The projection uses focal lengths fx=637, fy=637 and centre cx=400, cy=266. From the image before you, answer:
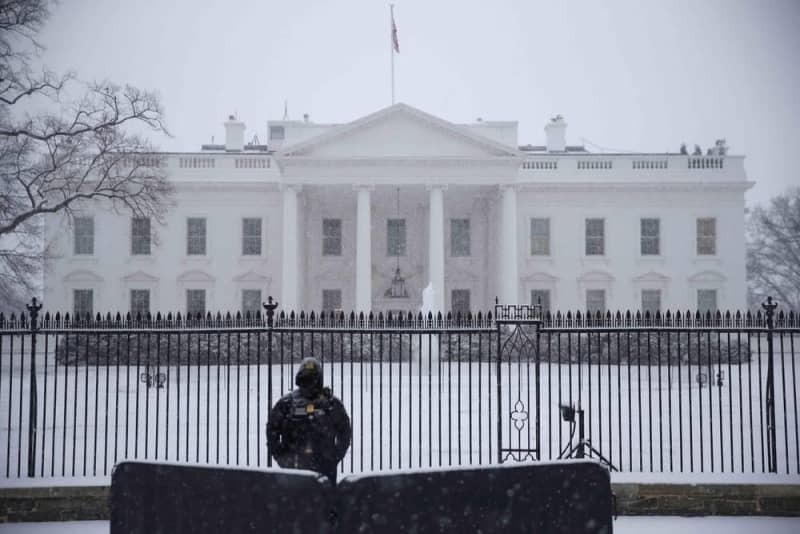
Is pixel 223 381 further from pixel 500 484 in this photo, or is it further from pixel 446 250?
pixel 446 250

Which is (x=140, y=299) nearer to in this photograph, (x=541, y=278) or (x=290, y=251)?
(x=290, y=251)

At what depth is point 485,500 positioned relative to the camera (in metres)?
4.07

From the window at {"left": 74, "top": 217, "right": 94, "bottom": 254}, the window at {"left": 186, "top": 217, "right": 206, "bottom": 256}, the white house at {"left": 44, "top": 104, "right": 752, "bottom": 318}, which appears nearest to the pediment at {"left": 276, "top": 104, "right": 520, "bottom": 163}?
the white house at {"left": 44, "top": 104, "right": 752, "bottom": 318}

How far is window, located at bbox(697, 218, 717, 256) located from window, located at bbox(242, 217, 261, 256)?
22.4 meters

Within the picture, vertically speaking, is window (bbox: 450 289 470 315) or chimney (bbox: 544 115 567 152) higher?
chimney (bbox: 544 115 567 152)

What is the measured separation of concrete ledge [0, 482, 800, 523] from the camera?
259 inches

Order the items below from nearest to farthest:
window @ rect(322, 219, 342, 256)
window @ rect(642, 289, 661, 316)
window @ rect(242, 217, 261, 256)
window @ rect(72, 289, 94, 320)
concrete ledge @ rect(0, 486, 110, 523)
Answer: concrete ledge @ rect(0, 486, 110, 523) < window @ rect(72, 289, 94, 320) < window @ rect(242, 217, 261, 256) < window @ rect(642, 289, 661, 316) < window @ rect(322, 219, 342, 256)

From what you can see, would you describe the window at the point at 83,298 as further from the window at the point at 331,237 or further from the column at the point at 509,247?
the column at the point at 509,247

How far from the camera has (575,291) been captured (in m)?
32.2

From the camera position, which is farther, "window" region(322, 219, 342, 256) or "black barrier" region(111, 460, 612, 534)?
"window" region(322, 219, 342, 256)

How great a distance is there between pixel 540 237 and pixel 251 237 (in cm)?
1473

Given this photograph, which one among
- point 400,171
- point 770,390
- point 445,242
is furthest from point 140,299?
point 770,390

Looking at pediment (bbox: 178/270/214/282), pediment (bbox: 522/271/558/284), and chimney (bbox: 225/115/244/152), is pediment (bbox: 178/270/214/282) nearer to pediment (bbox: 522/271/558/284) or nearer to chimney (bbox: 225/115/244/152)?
chimney (bbox: 225/115/244/152)

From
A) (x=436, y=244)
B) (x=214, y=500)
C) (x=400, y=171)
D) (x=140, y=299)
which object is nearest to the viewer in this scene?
(x=214, y=500)
